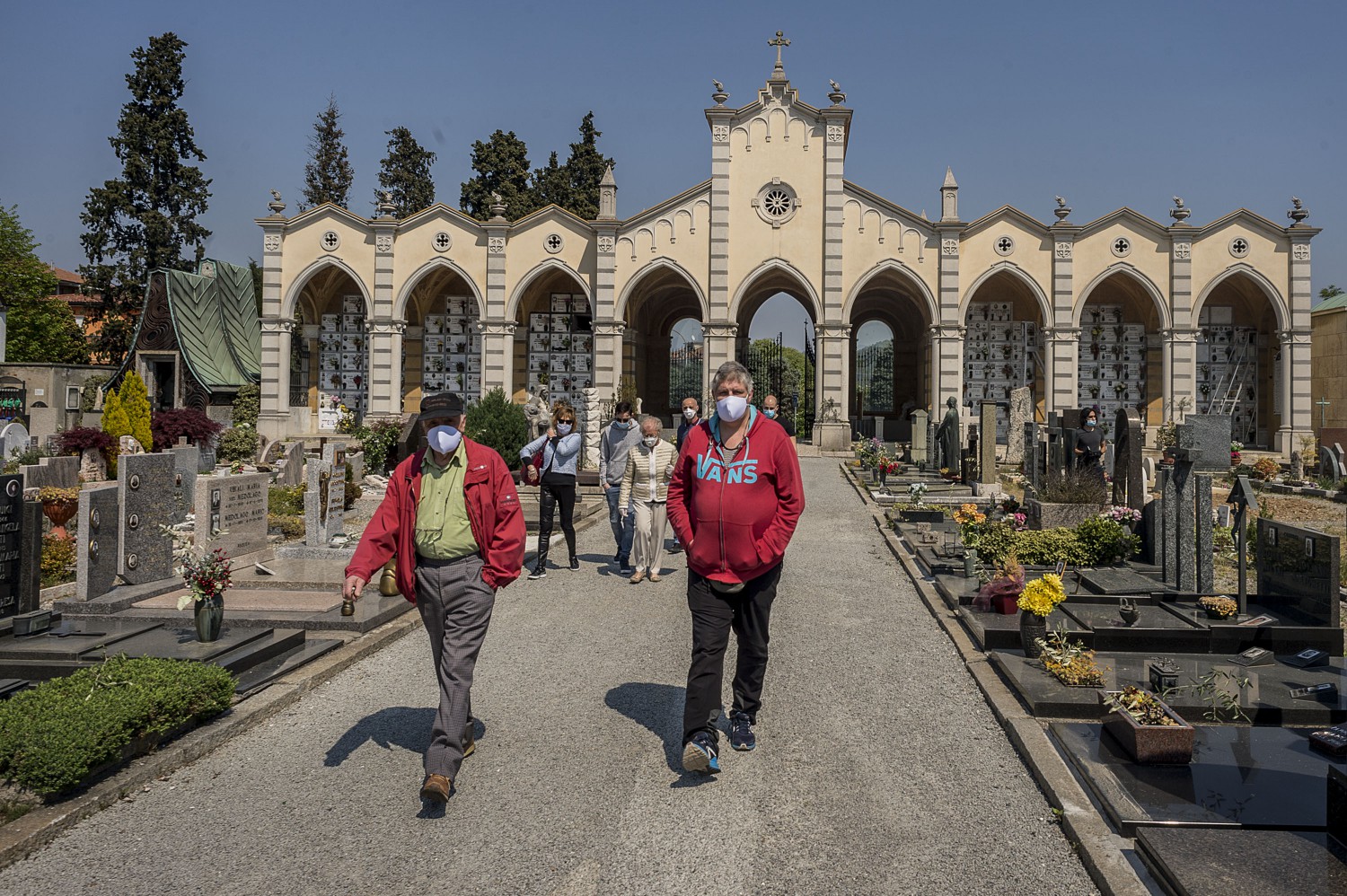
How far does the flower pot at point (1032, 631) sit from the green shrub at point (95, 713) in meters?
5.03

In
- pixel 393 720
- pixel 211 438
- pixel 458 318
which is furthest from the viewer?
pixel 458 318

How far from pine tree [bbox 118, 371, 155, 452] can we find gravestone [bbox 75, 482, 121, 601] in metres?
13.4

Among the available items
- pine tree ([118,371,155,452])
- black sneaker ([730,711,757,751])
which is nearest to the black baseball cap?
black sneaker ([730,711,757,751])

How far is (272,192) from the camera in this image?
2844 cm

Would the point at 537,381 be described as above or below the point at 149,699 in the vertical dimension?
above

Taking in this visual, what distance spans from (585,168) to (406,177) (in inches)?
407

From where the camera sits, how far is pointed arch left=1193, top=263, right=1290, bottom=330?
2603 centimetres

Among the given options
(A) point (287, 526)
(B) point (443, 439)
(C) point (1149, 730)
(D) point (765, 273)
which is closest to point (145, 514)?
(A) point (287, 526)

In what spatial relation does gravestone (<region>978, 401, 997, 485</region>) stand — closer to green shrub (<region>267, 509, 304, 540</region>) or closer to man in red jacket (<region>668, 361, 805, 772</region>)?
green shrub (<region>267, 509, 304, 540</region>)

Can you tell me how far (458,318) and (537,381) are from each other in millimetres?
3601

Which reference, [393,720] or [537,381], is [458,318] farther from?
[393,720]

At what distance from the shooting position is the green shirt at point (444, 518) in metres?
4.14

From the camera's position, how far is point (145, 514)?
8.73 metres

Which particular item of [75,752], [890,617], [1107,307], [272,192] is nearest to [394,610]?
[75,752]
